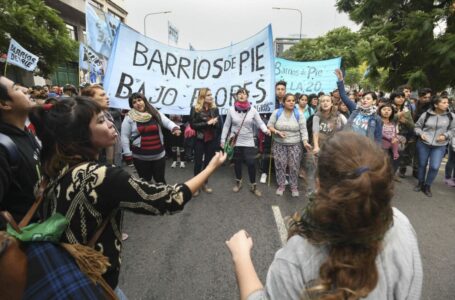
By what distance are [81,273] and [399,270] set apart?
1.12 metres

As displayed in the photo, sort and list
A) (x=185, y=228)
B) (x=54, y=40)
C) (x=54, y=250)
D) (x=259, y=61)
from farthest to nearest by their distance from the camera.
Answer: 1. (x=54, y=40)
2. (x=259, y=61)
3. (x=185, y=228)
4. (x=54, y=250)

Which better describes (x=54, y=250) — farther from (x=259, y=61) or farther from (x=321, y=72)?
(x=321, y=72)

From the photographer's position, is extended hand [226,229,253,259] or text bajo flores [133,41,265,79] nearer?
extended hand [226,229,253,259]

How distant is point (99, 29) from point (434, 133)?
6.97 m

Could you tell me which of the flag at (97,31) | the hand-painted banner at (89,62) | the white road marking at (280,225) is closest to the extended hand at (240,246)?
the white road marking at (280,225)

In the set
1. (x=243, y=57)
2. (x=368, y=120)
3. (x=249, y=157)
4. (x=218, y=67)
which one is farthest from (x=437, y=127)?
(x=218, y=67)

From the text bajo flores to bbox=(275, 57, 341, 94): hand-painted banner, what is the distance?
2.83m

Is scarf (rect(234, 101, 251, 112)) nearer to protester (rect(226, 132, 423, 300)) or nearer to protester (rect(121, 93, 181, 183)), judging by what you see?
protester (rect(121, 93, 181, 183))

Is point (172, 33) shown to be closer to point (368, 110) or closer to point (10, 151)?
point (368, 110)

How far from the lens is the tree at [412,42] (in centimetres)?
809

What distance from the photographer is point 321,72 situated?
770cm

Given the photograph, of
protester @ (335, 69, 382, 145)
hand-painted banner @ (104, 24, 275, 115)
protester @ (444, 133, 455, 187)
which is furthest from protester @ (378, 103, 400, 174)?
hand-painted banner @ (104, 24, 275, 115)

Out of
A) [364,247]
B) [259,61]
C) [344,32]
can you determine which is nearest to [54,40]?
[259,61]

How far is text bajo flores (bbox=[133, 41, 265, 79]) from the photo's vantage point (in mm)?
5324
